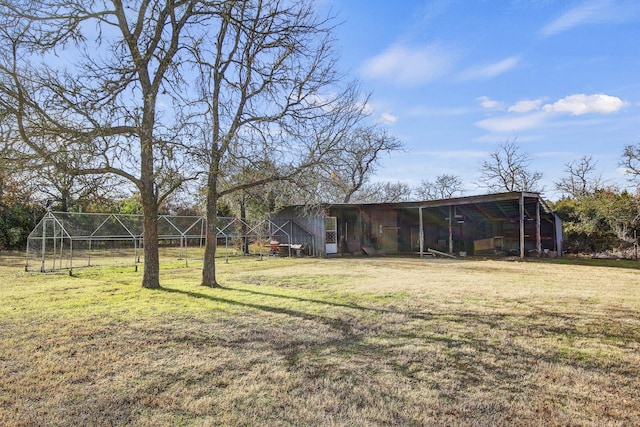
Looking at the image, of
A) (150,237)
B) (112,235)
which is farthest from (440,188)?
(150,237)

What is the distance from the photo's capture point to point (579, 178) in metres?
29.2

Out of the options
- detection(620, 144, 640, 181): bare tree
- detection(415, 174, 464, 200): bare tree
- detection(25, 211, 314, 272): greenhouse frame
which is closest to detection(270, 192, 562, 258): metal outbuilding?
detection(25, 211, 314, 272): greenhouse frame

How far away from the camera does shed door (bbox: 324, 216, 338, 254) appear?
19.6 m

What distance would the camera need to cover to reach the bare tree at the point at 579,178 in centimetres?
2827

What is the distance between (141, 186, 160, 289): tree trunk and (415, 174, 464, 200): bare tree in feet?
109

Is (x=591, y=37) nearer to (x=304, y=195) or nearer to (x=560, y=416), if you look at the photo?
(x=304, y=195)

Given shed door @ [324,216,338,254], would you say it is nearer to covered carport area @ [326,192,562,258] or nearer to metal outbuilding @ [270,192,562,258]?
metal outbuilding @ [270,192,562,258]

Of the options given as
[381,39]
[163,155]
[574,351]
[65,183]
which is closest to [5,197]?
[65,183]

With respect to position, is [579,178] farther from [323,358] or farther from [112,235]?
[323,358]

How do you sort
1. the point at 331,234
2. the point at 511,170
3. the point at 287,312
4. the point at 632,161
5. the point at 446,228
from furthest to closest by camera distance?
the point at 511,170
the point at 446,228
the point at 331,234
the point at 632,161
the point at 287,312

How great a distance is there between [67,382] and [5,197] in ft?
81.5

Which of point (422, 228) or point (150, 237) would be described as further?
point (422, 228)

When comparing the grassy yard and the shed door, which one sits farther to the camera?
the shed door

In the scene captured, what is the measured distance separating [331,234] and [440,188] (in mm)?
24005
